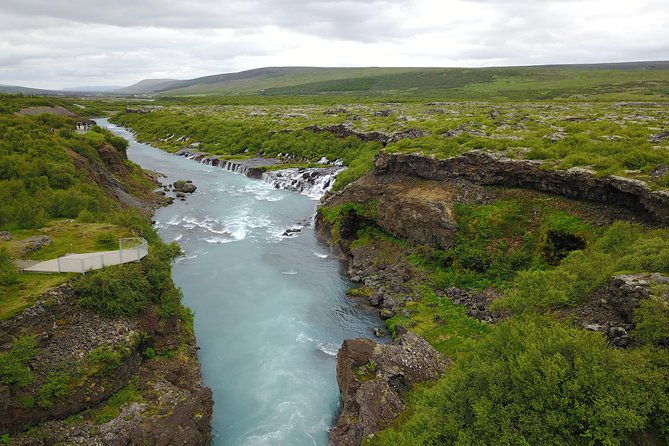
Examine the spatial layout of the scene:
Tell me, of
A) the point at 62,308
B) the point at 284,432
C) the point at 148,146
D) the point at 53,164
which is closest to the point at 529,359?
the point at 284,432

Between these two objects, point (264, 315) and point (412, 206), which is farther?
point (412, 206)

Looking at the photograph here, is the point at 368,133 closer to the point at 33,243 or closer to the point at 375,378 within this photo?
the point at 33,243

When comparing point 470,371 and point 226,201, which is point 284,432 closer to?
point 470,371

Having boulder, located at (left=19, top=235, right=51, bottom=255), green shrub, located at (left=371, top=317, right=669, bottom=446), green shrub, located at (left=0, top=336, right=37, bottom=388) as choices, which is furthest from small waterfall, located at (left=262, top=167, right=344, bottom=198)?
green shrub, located at (left=371, top=317, right=669, bottom=446)

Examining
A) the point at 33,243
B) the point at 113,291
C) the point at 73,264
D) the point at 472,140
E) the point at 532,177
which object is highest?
the point at 472,140

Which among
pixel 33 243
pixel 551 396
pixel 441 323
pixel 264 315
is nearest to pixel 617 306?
pixel 551 396

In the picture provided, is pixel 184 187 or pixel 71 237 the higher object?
pixel 71 237
